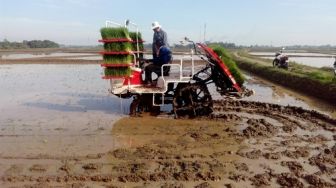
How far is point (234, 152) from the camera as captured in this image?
8516 millimetres

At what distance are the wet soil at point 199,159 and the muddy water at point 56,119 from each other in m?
0.50

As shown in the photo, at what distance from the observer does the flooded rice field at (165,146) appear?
22.5ft

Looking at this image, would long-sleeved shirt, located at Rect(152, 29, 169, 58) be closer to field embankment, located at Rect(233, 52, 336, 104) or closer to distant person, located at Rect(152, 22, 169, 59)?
distant person, located at Rect(152, 22, 169, 59)

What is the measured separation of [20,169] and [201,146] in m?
3.79

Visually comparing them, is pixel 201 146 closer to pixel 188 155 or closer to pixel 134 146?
pixel 188 155

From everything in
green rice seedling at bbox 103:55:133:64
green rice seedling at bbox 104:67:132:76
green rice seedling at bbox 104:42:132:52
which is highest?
green rice seedling at bbox 104:42:132:52

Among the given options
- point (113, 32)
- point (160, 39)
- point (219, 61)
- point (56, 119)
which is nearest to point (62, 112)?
point (56, 119)

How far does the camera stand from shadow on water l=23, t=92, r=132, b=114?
13.5 metres

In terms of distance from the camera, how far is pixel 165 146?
892cm

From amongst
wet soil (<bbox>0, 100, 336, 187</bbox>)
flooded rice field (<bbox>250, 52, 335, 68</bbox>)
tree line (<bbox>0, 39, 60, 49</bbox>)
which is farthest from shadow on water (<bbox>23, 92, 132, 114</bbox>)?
tree line (<bbox>0, 39, 60, 49</bbox>)

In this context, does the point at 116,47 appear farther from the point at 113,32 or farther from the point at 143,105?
the point at 143,105

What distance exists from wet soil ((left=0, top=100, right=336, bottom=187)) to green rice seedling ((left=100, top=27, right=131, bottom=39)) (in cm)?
244

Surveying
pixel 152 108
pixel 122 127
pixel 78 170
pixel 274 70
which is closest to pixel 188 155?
pixel 78 170

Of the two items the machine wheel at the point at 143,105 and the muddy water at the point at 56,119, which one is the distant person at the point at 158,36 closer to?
the machine wheel at the point at 143,105
